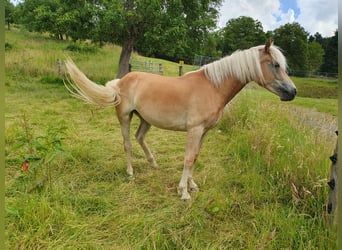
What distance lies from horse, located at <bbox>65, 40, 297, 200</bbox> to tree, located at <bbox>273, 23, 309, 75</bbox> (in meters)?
18.5

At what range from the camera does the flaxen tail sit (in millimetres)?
2852

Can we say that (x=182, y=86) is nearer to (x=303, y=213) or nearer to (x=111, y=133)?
(x=303, y=213)

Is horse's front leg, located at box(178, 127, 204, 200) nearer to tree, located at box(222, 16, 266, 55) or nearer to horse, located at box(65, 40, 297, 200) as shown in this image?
horse, located at box(65, 40, 297, 200)

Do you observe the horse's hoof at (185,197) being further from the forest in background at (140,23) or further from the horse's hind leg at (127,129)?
the forest in background at (140,23)

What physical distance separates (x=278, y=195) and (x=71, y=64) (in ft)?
8.30

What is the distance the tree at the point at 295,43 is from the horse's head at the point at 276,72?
18548 millimetres

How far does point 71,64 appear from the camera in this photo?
2811 millimetres

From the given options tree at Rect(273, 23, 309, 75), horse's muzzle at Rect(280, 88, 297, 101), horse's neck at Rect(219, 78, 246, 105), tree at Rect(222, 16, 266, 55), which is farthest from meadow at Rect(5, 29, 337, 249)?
tree at Rect(273, 23, 309, 75)

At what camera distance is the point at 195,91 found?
2617mm

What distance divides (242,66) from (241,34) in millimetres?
20248

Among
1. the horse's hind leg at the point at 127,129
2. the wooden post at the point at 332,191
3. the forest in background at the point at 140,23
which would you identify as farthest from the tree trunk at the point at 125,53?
the wooden post at the point at 332,191

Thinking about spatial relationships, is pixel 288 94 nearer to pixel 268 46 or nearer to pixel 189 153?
pixel 268 46

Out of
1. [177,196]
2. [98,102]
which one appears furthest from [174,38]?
[177,196]

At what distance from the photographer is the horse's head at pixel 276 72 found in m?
2.38
